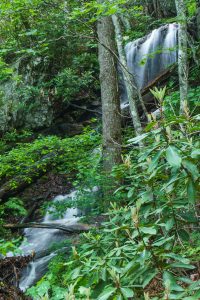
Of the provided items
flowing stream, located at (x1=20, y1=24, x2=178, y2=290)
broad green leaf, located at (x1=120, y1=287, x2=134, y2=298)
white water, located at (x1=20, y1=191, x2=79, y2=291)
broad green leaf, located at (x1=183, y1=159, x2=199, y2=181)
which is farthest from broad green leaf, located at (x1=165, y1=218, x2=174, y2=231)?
flowing stream, located at (x1=20, y1=24, x2=178, y2=290)

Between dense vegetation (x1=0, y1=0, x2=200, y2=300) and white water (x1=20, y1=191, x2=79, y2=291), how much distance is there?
0.98 ft

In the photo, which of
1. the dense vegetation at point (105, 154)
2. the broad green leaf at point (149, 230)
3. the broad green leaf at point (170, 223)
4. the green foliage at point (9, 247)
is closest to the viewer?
the broad green leaf at point (149, 230)

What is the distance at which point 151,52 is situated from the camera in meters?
10.9

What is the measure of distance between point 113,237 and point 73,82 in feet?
27.8

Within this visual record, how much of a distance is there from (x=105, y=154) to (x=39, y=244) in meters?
2.65

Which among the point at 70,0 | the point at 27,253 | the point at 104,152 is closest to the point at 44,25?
the point at 70,0

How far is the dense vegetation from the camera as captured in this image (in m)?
1.68

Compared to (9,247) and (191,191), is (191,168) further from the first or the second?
(9,247)

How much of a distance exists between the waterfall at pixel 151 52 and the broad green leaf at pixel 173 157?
9388 millimetres

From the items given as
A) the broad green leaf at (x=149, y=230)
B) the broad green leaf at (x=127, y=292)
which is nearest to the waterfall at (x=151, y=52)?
the broad green leaf at (x=149, y=230)

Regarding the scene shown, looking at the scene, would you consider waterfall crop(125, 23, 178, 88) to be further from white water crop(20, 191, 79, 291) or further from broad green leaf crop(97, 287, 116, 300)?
broad green leaf crop(97, 287, 116, 300)

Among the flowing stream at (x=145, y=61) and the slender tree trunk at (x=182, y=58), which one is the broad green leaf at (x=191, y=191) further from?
the flowing stream at (x=145, y=61)

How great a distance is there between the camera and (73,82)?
10.2 meters

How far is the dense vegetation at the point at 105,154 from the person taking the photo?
1.68 meters
